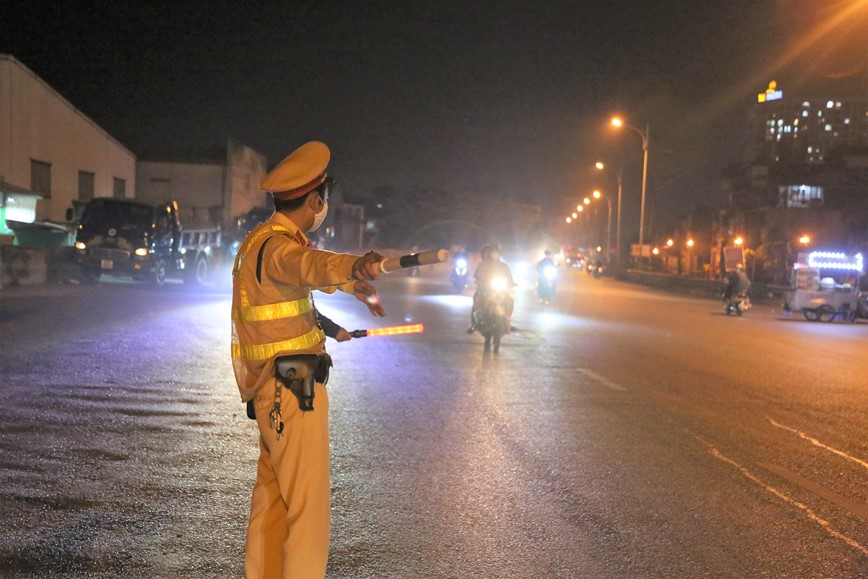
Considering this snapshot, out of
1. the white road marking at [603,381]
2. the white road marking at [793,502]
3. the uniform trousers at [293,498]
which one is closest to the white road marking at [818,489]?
the white road marking at [793,502]

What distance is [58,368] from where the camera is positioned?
408 inches

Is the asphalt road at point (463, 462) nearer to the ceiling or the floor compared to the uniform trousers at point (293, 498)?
nearer to the floor

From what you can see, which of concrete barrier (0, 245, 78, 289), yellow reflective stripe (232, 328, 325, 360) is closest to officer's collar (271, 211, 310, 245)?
yellow reflective stripe (232, 328, 325, 360)

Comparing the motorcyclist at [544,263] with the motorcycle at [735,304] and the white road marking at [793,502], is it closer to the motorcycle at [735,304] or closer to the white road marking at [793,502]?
the motorcycle at [735,304]

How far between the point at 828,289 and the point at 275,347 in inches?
1006

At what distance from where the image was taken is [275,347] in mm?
3404

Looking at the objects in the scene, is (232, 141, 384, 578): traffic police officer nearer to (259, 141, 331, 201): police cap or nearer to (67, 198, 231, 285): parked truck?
(259, 141, 331, 201): police cap

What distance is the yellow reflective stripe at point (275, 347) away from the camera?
3.40 metres

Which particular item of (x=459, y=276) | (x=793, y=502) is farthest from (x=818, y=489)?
(x=459, y=276)

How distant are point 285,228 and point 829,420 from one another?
7330 mm

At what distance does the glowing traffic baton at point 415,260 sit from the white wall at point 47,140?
98.1ft

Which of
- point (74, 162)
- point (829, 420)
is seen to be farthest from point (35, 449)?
point (74, 162)

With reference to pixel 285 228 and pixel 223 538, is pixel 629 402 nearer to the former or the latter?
pixel 223 538

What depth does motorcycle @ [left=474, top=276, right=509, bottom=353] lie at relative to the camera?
1361 cm
